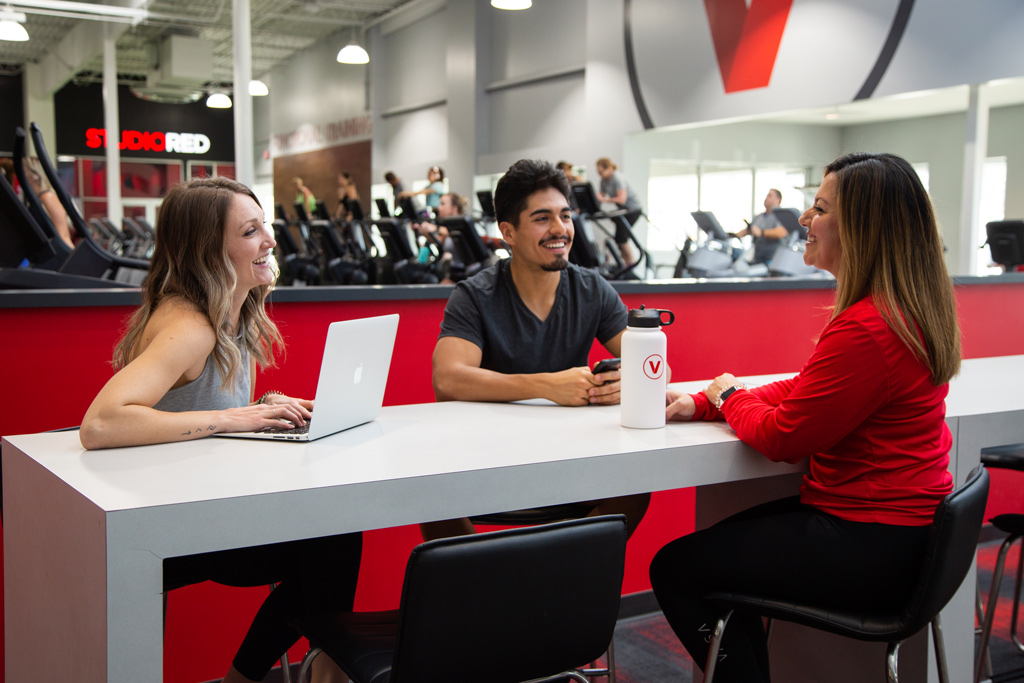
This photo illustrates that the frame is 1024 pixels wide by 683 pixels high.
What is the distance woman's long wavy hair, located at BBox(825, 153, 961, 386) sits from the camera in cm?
134

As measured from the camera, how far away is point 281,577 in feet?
4.90

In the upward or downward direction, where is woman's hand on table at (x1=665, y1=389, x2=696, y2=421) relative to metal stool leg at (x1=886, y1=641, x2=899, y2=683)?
upward

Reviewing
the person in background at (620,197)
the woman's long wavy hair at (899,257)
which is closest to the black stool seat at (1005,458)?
the woman's long wavy hair at (899,257)

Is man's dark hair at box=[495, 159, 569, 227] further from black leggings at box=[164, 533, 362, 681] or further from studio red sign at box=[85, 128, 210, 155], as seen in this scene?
studio red sign at box=[85, 128, 210, 155]

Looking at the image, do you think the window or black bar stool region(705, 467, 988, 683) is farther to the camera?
the window

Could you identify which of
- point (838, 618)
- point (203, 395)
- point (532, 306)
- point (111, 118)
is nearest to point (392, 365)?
point (532, 306)

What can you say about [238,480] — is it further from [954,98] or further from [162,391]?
[954,98]

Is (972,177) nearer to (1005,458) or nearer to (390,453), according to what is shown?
(1005,458)

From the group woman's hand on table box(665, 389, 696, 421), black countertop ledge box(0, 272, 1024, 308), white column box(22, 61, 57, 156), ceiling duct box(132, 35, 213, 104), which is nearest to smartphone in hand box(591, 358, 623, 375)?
woman's hand on table box(665, 389, 696, 421)

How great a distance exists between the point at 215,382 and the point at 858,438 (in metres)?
1.10

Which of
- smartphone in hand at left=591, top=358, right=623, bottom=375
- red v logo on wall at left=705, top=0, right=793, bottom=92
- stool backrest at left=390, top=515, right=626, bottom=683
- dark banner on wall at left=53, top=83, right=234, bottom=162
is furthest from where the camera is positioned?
dark banner on wall at left=53, top=83, right=234, bottom=162

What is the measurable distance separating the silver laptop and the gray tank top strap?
0.60ft

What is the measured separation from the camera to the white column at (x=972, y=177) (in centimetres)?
755

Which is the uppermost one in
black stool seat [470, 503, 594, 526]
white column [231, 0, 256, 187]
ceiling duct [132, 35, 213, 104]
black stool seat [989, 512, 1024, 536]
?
ceiling duct [132, 35, 213, 104]
